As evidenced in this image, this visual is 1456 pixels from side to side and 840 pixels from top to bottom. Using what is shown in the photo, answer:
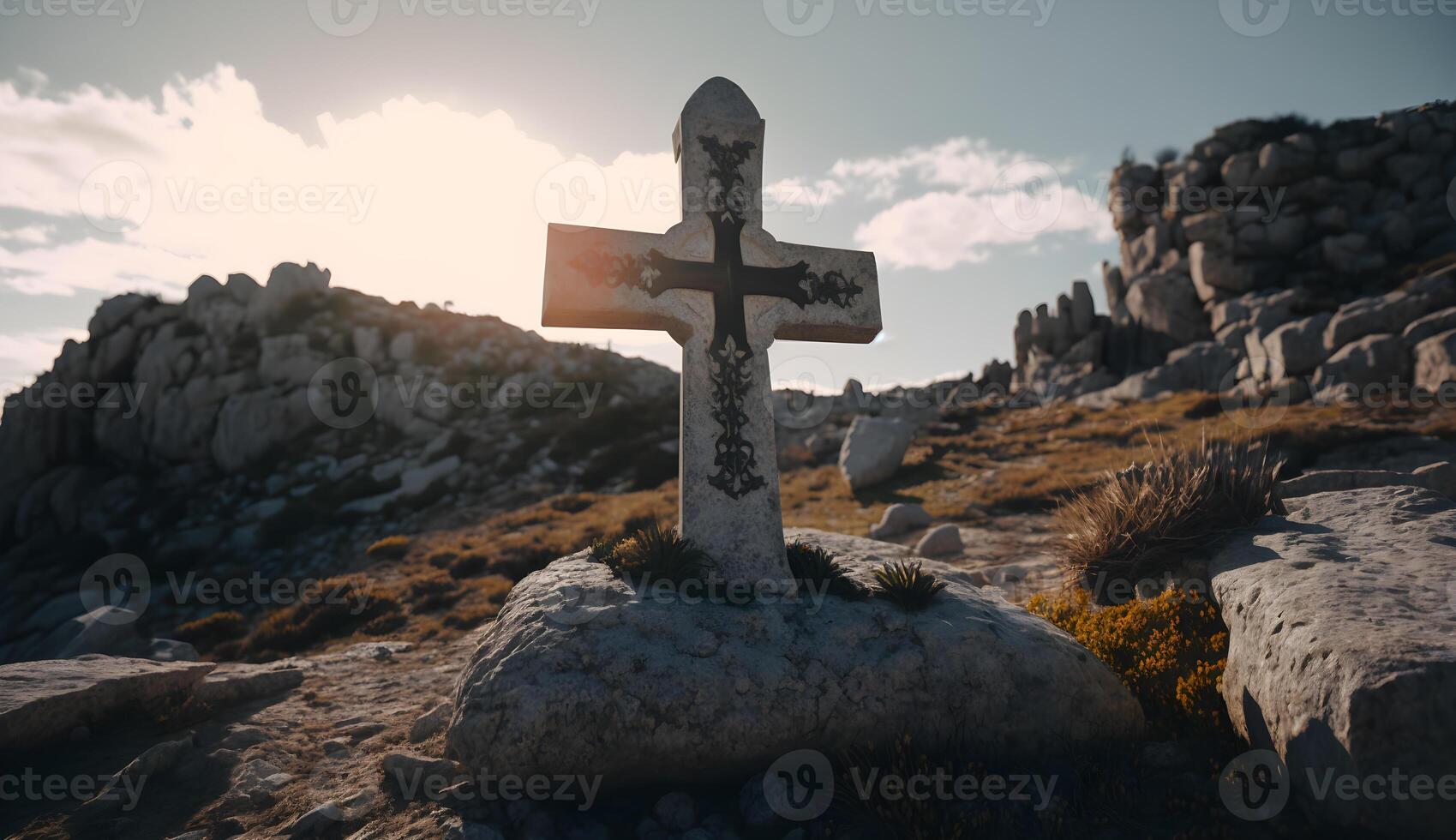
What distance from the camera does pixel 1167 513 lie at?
20.0ft

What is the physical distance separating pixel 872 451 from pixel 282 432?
82.9 ft

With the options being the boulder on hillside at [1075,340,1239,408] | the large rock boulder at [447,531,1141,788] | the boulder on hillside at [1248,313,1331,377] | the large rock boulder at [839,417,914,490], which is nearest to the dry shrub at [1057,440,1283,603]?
the large rock boulder at [447,531,1141,788]

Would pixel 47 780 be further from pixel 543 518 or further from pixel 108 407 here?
pixel 108 407

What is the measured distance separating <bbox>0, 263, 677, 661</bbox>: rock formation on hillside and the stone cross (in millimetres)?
15488

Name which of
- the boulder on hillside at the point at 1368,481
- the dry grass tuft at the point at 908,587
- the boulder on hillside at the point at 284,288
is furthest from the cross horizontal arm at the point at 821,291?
the boulder on hillside at the point at 284,288

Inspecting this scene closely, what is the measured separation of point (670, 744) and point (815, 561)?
2343mm

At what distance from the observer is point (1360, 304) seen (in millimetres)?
35125

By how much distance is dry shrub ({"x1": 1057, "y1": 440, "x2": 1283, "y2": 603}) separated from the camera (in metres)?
6.01

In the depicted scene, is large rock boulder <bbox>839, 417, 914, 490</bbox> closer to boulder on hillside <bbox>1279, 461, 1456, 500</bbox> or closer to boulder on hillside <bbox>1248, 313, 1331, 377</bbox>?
boulder on hillside <bbox>1279, 461, 1456, 500</bbox>

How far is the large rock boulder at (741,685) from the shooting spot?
3.98 m

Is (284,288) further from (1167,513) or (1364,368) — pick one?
(1364,368)

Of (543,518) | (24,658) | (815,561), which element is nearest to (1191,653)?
(815,561)

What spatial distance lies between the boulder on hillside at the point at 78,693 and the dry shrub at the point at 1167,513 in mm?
8989

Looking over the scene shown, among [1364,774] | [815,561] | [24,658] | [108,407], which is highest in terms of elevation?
[108,407]
